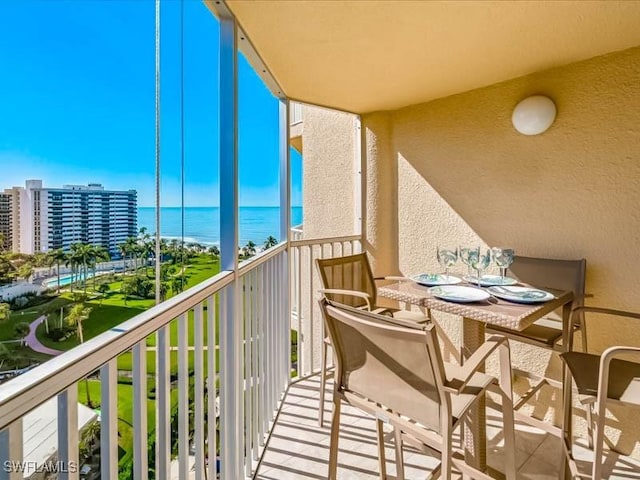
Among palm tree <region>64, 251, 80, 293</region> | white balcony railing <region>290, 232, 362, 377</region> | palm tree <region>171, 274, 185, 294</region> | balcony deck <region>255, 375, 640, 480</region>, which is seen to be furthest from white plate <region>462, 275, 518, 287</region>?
palm tree <region>64, 251, 80, 293</region>

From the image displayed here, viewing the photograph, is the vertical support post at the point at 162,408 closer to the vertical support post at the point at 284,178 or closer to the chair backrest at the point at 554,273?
the vertical support post at the point at 284,178

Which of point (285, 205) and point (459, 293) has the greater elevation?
point (285, 205)

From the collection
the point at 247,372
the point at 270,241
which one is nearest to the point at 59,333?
the point at 247,372

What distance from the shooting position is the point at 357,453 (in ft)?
7.06

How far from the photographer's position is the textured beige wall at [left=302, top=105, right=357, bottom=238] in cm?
424

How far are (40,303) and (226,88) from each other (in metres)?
1.37

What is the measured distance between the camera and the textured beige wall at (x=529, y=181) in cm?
218

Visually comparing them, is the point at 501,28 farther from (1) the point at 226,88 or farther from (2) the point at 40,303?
(2) the point at 40,303

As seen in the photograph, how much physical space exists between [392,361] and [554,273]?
1.70 m

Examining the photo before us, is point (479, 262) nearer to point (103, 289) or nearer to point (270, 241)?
point (270, 241)

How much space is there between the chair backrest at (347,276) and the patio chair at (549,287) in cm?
95

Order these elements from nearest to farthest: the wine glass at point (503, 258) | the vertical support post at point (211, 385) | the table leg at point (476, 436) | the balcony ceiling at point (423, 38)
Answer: the vertical support post at point (211, 385) → the balcony ceiling at point (423, 38) → the table leg at point (476, 436) → the wine glass at point (503, 258)

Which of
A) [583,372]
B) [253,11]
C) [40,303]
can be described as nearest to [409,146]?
[253,11]

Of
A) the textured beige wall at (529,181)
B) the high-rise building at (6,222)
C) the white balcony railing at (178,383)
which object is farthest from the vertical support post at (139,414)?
the textured beige wall at (529,181)
